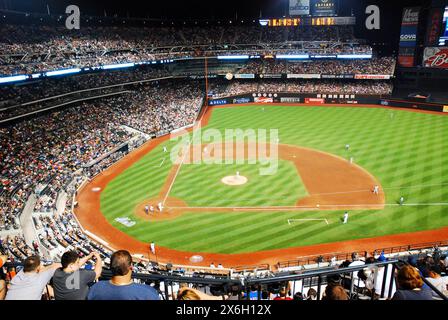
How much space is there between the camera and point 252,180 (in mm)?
31562

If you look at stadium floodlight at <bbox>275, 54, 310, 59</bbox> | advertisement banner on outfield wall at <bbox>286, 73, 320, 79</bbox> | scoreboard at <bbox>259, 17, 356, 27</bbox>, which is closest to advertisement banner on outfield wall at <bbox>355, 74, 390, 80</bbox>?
advertisement banner on outfield wall at <bbox>286, 73, 320, 79</bbox>

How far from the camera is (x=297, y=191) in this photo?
2895cm

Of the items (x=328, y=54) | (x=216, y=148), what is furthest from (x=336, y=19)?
(x=216, y=148)

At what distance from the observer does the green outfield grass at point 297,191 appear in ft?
75.5

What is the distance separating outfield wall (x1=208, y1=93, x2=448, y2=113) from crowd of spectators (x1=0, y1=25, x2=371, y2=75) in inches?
391

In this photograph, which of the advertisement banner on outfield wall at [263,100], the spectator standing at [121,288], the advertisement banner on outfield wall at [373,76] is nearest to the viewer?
the spectator standing at [121,288]

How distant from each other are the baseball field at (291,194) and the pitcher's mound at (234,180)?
1.38 ft

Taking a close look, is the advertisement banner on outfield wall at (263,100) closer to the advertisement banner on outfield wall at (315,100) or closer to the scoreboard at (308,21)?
the advertisement banner on outfield wall at (315,100)

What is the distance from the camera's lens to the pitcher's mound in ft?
102

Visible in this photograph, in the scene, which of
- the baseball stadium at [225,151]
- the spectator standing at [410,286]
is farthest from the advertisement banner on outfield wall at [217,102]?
the spectator standing at [410,286]

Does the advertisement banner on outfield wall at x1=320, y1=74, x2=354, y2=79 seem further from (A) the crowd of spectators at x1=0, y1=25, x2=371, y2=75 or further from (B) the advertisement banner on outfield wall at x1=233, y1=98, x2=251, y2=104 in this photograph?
(B) the advertisement banner on outfield wall at x1=233, y1=98, x2=251, y2=104

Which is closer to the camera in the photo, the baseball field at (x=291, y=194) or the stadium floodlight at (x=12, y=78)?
the baseball field at (x=291, y=194)

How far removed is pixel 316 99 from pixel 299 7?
1952cm

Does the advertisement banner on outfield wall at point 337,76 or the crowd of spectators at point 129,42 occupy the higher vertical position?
the crowd of spectators at point 129,42
